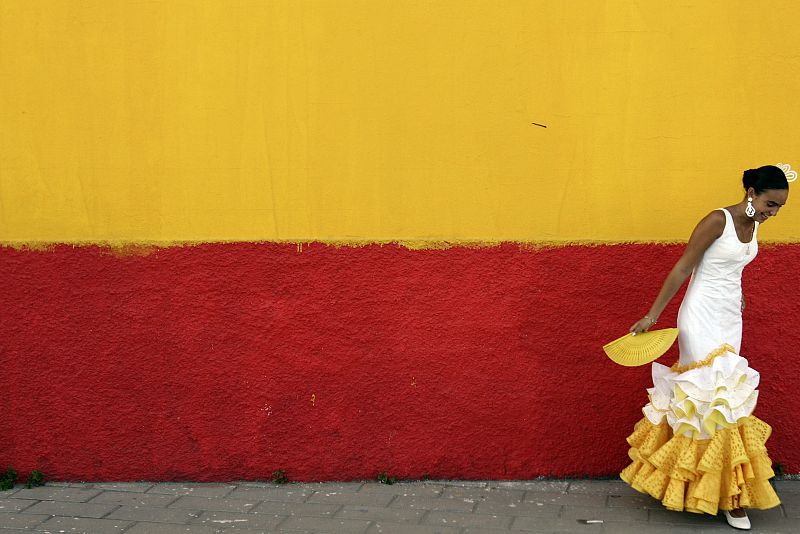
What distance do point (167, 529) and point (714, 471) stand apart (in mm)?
2557

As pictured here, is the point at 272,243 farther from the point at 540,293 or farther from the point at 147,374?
the point at 540,293

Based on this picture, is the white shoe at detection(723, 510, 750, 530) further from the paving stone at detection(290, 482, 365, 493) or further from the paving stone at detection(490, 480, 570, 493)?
the paving stone at detection(290, 482, 365, 493)

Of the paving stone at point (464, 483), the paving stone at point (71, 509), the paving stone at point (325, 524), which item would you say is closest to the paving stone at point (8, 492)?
the paving stone at point (71, 509)

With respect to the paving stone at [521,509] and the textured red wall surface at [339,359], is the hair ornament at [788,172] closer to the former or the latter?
the textured red wall surface at [339,359]

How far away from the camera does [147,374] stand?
5.41 meters

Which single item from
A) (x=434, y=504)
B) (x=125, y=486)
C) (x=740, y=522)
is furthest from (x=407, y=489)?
(x=740, y=522)

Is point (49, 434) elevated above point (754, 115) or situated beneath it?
situated beneath

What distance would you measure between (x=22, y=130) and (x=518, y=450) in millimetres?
3174

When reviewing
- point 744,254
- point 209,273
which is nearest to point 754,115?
point 744,254

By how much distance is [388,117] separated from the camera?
5.24m

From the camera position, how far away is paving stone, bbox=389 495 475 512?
16.2ft

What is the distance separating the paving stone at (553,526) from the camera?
15.0ft

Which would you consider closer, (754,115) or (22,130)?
(754,115)

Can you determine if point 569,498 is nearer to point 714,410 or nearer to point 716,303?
point 714,410
